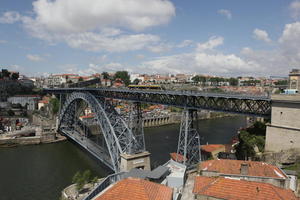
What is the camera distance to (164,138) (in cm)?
3988

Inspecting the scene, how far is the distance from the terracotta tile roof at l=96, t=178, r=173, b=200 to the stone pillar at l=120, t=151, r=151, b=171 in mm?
8864

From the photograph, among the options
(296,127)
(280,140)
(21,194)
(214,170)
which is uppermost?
(296,127)

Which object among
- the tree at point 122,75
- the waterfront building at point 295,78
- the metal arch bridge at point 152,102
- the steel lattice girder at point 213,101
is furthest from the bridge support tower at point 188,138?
the tree at point 122,75

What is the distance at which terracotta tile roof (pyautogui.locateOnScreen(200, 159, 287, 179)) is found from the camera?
1178 centimetres

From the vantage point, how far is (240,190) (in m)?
9.58

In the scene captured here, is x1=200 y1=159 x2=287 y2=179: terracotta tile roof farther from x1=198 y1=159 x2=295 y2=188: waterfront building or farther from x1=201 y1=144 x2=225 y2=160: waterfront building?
x1=201 y1=144 x2=225 y2=160: waterfront building

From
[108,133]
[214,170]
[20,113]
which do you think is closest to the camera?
[214,170]

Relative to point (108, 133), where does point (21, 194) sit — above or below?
below

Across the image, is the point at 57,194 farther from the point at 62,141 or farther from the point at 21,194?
the point at 62,141

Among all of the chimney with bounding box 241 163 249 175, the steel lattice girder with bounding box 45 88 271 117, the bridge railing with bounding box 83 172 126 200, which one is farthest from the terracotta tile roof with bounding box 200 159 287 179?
the bridge railing with bounding box 83 172 126 200

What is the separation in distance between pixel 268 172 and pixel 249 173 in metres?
0.97

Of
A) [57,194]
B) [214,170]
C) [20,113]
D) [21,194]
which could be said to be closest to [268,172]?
[214,170]

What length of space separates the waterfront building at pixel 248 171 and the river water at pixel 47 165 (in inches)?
510

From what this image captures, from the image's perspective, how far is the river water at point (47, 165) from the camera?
2010 centimetres
